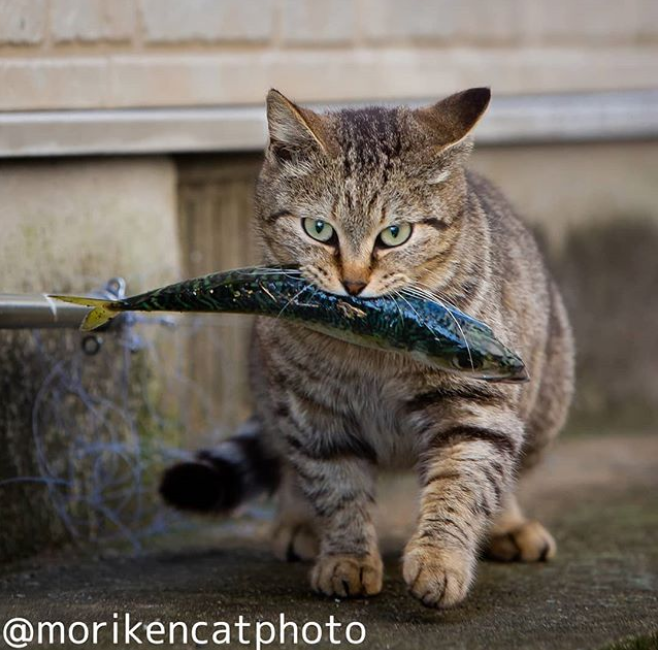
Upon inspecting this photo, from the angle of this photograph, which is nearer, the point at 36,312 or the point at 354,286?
the point at 354,286

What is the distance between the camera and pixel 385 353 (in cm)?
359

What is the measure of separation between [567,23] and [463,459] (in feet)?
10.2

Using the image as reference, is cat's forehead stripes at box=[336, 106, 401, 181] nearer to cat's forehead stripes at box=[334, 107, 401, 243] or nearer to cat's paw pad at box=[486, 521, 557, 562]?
cat's forehead stripes at box=[334, 107, 401, 243]

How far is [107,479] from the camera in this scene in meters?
4.58

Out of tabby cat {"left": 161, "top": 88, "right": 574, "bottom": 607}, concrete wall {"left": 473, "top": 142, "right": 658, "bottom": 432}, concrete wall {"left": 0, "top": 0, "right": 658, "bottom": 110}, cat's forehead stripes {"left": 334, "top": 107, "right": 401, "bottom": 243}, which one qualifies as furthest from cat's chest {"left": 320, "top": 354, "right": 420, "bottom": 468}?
concrete wall {"left": 473, "top": 142, "right": 658, "bottom": 432}

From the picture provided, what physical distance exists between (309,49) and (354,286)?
2144 millimetres

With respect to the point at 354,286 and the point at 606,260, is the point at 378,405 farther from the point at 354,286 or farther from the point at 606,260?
the point at 606,260

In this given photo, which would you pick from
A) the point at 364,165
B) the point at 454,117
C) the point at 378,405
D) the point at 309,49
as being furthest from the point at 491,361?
the point at 309,49

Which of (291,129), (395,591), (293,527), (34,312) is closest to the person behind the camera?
(291,129)

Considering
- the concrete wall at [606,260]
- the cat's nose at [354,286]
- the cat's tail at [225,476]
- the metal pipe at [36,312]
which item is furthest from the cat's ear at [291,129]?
the concrete wall at [606,260]

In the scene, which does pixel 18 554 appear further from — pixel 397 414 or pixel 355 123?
pixel 355 123

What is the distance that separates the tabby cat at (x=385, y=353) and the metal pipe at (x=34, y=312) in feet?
1.84

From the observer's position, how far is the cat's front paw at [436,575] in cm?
328

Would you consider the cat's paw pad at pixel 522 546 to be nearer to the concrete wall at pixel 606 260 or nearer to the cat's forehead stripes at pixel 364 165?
the cat's forehead stripes at pixel 364 165
